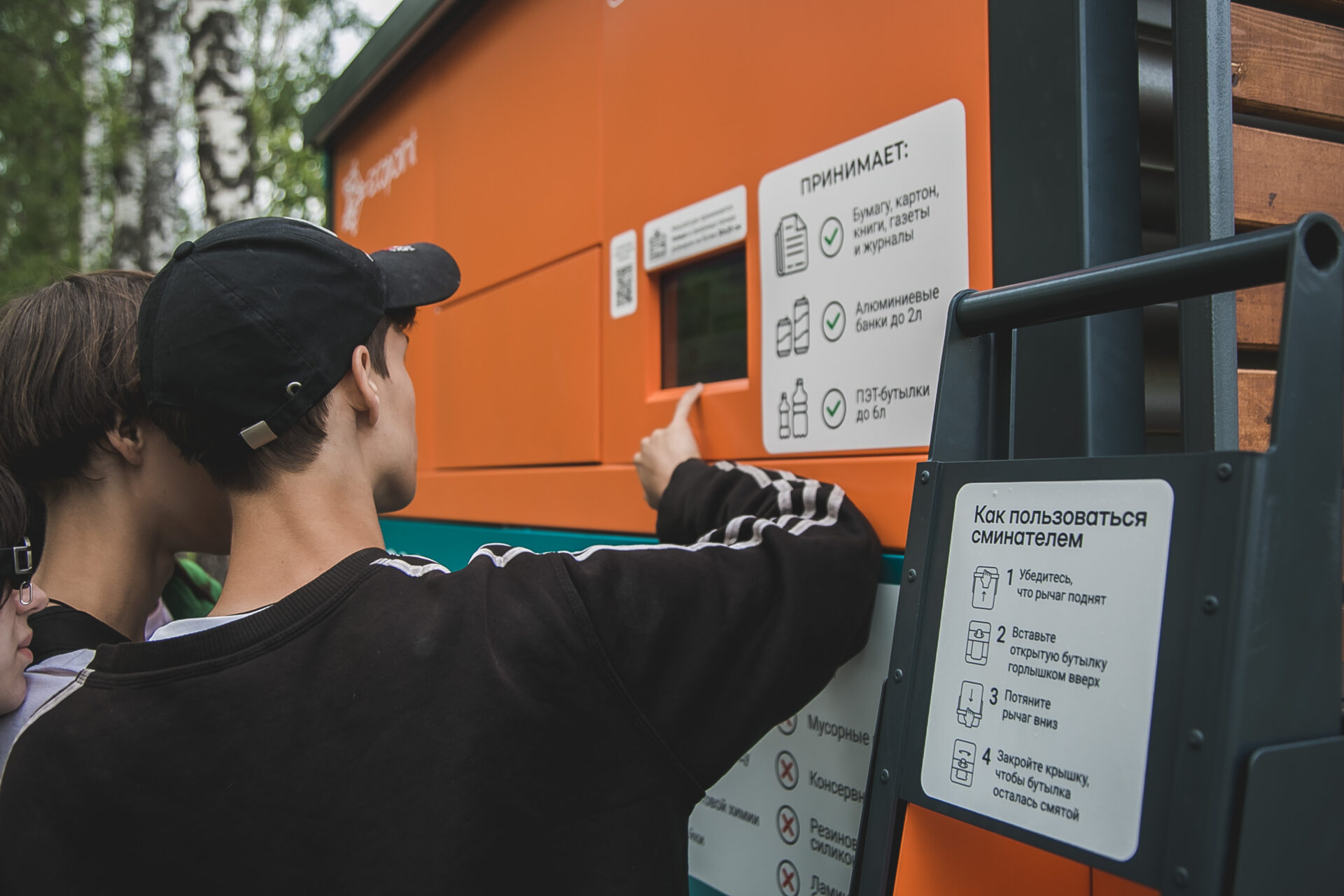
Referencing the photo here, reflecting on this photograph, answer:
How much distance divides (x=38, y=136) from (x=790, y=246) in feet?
39.7

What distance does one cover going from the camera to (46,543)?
144cm

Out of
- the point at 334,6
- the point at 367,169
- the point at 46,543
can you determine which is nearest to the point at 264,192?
the point at 334,6

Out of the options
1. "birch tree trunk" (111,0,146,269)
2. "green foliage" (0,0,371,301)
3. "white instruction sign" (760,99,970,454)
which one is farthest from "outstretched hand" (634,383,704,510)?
"green foliage" (0,0,371,301)

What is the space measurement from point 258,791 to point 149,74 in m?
7.15

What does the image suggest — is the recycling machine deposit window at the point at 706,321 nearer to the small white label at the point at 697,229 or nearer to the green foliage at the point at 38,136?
the small white label at the point at 697,229

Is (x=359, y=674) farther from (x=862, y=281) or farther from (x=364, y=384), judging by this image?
(x=862, y=281)

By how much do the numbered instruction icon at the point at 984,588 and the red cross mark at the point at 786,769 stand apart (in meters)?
0.61

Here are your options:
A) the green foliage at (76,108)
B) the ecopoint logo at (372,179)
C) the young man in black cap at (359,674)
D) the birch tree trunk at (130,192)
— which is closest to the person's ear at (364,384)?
the young man in black cap at (359,674)

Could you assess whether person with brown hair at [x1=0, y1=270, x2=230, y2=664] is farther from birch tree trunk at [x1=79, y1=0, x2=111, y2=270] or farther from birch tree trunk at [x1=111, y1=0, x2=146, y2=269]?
birch tree trunk at [x1=79, y1=0, x2=111, y2=270]

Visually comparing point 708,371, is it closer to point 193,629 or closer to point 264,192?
point 193,629

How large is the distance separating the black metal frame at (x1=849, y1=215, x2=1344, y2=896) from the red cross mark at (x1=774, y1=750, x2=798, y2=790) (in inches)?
25.4

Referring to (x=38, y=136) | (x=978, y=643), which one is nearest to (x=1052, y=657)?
(x=978, y=643)

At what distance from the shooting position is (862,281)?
131 centimetres

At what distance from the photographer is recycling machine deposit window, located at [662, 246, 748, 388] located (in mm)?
1569
